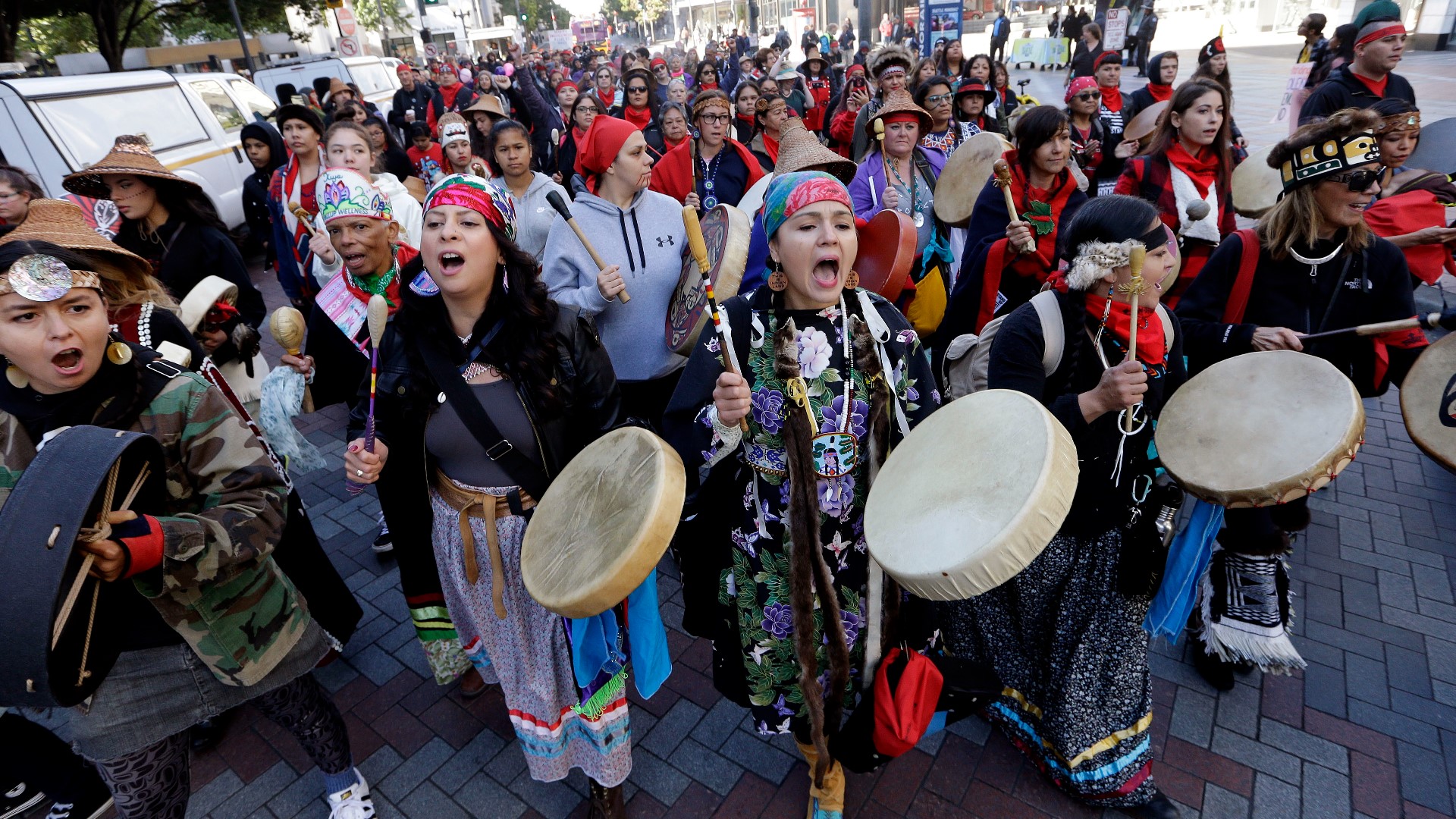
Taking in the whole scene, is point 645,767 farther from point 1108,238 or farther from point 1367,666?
point 1367,666

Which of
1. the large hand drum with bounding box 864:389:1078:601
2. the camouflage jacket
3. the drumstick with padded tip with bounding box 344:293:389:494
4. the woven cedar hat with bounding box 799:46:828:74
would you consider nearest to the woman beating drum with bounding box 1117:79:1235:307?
the large hand drum with bounding box 864:389:1078:601

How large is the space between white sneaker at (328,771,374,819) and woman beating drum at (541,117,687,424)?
6.79 ft

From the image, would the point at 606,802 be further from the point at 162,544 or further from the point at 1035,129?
the point at 1035,129

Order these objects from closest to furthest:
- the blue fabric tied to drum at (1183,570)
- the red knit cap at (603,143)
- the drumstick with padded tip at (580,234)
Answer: the blue fabric tied to drum at (1183,570) < the drumstick with padded tip at (580,234) < the red knit cap at (603,143)

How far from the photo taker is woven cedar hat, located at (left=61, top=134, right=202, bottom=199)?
3814mm

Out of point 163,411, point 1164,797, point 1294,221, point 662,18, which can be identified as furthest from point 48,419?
point 662,18

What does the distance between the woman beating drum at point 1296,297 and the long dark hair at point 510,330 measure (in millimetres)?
2645

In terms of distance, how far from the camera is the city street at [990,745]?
9.36 feet

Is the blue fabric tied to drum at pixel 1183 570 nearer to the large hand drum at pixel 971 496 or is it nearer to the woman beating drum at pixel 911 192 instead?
the large hand drum at pixel 971 496

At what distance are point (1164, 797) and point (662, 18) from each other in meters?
120

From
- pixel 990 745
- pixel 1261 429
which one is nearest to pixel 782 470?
pixel 1261 429

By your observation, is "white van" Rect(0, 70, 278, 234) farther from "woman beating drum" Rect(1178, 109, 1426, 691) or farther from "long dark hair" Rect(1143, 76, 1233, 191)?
"woman beating drum" Rect(1178, 109, 1426, 691)

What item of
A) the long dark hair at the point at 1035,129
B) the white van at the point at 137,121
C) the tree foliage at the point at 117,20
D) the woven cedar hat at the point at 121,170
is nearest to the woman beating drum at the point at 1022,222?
the long dark hair at the point at 1035,129

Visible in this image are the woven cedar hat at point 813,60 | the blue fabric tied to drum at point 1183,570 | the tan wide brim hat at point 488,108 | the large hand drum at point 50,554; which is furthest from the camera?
the woven cedar hat at point 813,60
